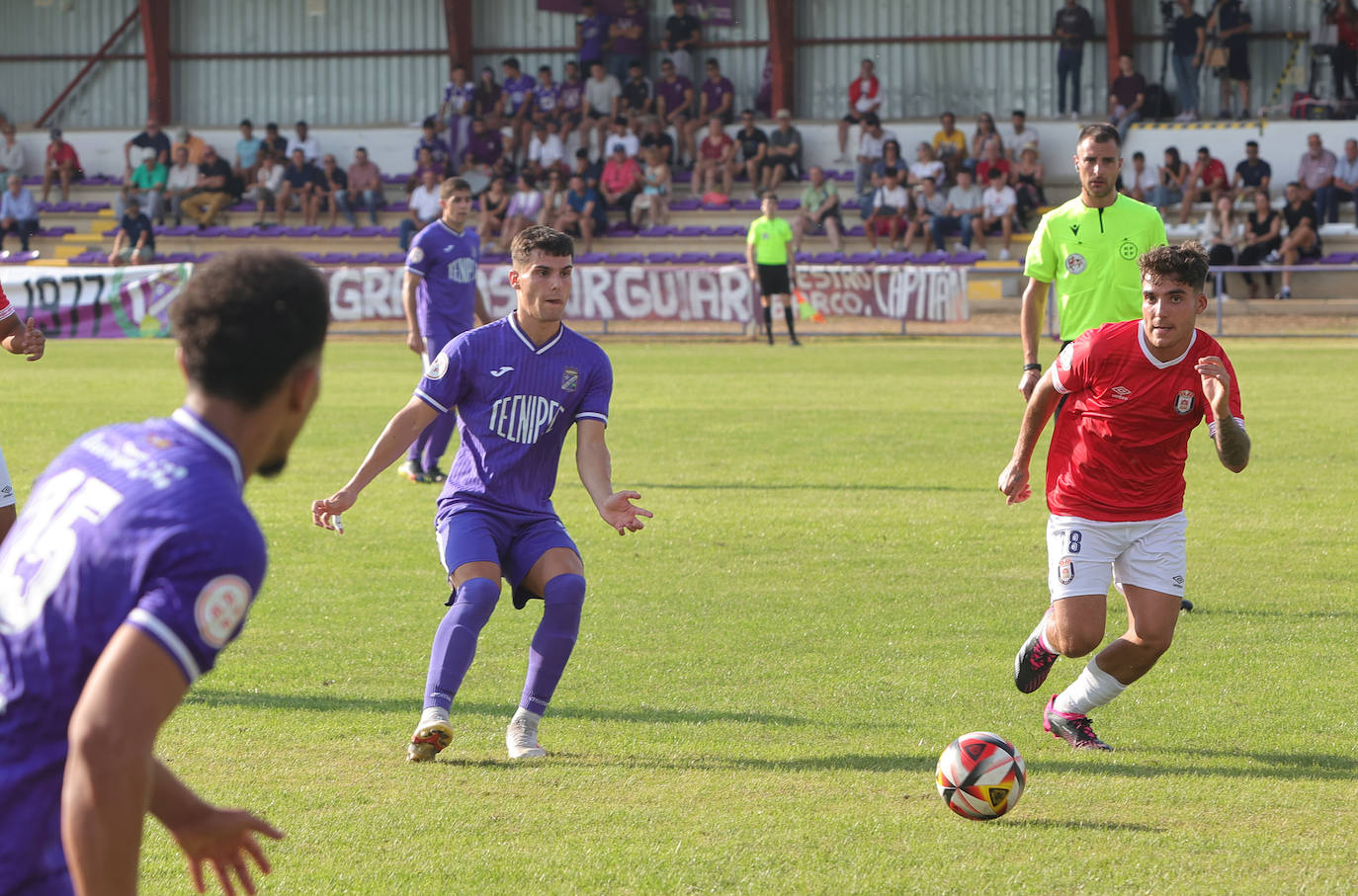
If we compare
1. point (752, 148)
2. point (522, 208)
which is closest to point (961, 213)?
point (752, 148)

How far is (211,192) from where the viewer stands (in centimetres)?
3322

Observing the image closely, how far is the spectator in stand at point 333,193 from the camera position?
32.7 meters

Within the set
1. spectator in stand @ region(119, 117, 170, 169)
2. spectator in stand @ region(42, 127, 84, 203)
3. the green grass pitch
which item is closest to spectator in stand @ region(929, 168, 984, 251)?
the green grass pitch

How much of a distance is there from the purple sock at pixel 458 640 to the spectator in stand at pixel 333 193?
28.6m

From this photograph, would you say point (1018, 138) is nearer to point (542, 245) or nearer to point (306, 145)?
point (306, 145)

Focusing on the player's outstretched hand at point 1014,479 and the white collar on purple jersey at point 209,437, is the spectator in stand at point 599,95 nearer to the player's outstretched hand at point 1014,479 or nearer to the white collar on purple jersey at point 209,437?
the player's outstretched hand at point 1014,479

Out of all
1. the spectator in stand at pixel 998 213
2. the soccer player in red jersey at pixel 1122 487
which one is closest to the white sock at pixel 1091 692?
the soccer player in red jersey at pixel 1122 487

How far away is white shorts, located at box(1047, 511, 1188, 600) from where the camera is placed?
543 cm

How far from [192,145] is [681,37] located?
11.6 meters

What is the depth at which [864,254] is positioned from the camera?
2781cm

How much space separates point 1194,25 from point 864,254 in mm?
8323

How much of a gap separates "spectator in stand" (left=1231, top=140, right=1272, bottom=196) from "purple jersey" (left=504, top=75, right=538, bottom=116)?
50.8ft

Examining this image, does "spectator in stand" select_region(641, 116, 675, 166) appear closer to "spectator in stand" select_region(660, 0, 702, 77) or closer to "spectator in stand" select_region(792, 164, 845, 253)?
"spectator in stand" select_region(660, 0, 702, 77)

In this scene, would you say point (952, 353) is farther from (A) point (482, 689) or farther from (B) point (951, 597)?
(A) point (482, 689)
